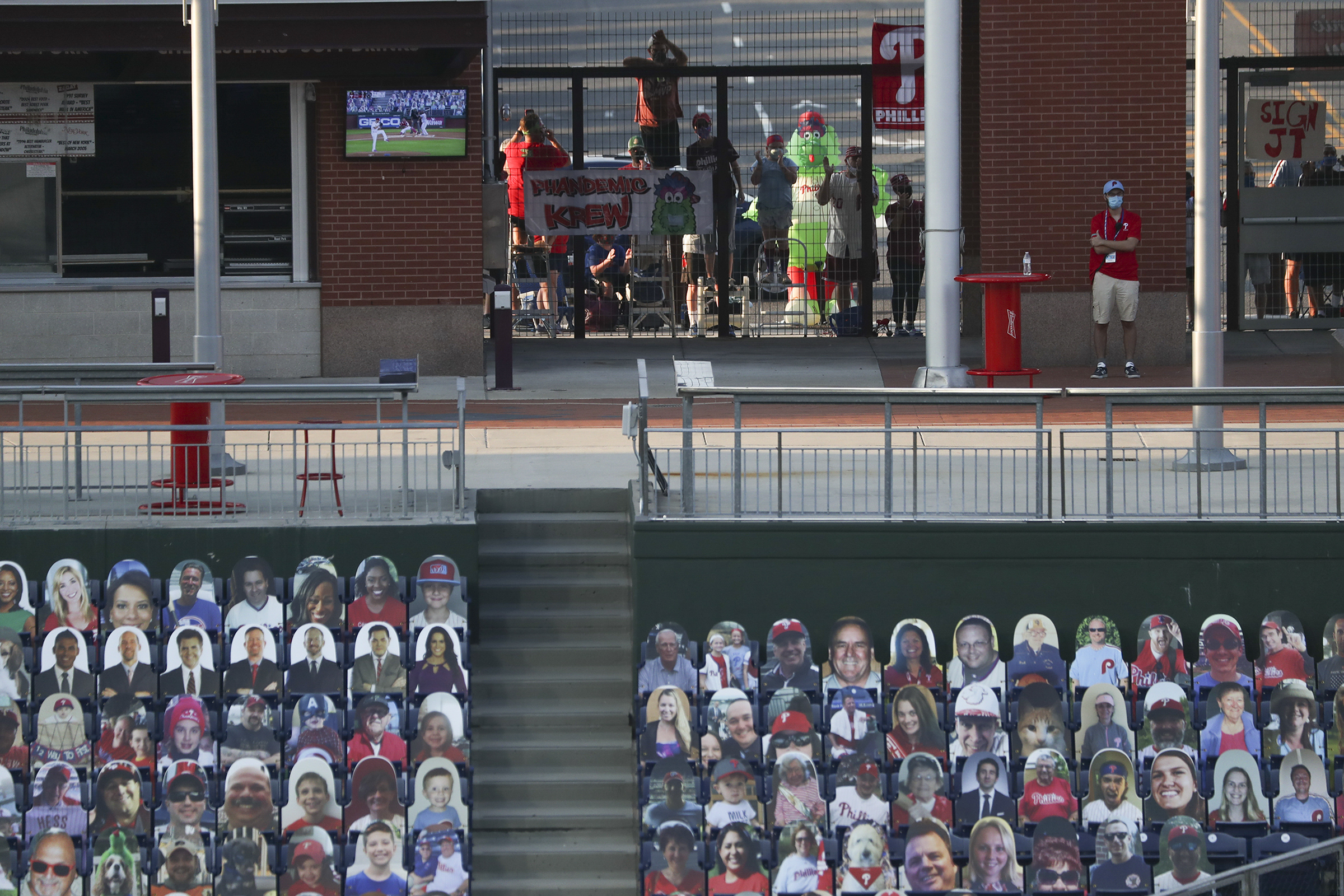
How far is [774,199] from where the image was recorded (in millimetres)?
22078

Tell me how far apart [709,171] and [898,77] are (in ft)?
8.71

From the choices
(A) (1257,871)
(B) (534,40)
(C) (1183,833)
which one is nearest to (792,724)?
(C) (1183,833)

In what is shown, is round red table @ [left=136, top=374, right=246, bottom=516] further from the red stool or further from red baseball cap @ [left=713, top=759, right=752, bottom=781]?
red baseball cap @ [left=713, top=759, right=752, bottom=781]

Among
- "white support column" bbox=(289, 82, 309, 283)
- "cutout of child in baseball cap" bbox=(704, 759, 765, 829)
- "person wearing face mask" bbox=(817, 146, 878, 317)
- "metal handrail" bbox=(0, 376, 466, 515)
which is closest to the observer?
"cutout of child in baseball cap" bbox=(704, 759, 765, 829)

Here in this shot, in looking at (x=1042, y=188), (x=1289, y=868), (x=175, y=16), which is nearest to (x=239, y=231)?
(x=175, y=16)

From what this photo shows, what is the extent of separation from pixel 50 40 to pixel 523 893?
11.3 metres

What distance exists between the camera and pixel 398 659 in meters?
9.65

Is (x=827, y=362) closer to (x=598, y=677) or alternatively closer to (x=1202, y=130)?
(x=1202, y=130)

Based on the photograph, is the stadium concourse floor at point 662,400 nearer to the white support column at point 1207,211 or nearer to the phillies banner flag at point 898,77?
the white support column at point 1207,211

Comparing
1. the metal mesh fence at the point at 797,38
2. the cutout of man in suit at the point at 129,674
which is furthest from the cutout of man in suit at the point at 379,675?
the metal mesh fence at the point at 797,38

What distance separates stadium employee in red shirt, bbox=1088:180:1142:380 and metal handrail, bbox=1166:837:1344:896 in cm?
1052

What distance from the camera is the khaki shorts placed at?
17750mm

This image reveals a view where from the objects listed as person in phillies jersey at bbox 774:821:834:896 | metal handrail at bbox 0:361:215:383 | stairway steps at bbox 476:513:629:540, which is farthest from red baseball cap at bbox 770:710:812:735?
metal handrail at bbox 0:361:215:383

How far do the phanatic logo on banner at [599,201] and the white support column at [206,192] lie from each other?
973 cm
